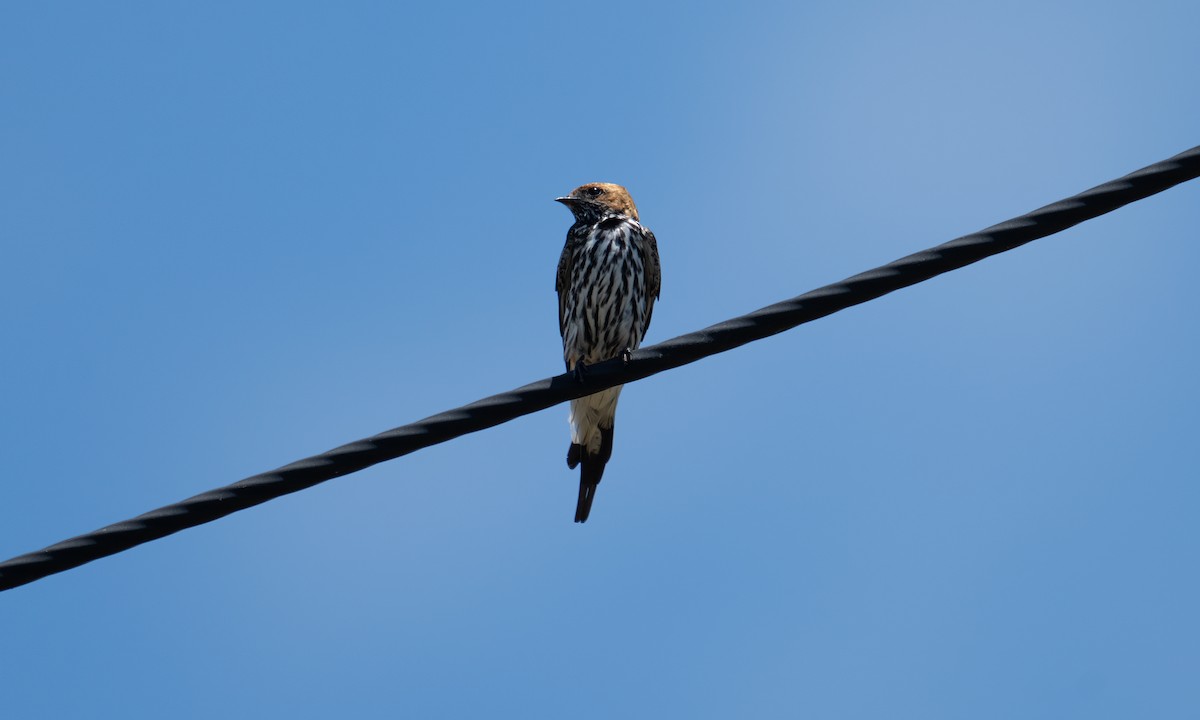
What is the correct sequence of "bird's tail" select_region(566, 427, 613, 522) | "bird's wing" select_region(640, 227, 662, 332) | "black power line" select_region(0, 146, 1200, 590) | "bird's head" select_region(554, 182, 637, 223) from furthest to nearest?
"bird's head" select_region(554, 182, 637, 223)
"bird's wing" select_region(640, 227, 662, 332)
"bird's tail" select_region(566, 427, 613, 522)
"black power line" select_region(0, 146, 1200, 590)

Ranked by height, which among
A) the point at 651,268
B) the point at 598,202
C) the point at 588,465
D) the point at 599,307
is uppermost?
the point at 598,202

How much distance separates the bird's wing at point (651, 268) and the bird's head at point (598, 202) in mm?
401

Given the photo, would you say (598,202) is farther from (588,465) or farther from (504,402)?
(504,402)

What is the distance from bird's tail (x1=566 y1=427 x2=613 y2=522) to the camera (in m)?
8.95

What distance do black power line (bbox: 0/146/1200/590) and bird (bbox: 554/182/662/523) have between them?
3.78 m

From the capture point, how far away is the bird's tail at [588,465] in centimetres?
895

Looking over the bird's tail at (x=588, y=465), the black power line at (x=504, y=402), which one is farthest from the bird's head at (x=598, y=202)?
the black power line at (x=504, y=402)

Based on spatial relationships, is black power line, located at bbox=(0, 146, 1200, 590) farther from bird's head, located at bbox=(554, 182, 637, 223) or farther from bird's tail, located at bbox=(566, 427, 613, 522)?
bird's head, located at bbox=(554, 182, 637, 223)

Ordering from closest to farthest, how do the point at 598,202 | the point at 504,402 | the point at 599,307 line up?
1. the point at 504,402
2. the point at 599,307
3. the point at 598,202

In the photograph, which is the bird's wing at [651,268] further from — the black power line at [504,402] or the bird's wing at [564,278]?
the black power line at [504,402]

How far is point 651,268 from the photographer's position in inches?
375

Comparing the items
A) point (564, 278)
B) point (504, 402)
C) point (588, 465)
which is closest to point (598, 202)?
point (564, 278)

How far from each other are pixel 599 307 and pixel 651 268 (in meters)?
0.62

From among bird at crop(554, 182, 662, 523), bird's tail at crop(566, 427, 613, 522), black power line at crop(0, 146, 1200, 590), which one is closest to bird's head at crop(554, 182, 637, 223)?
bird at crop(554, 182, 662, 523)
